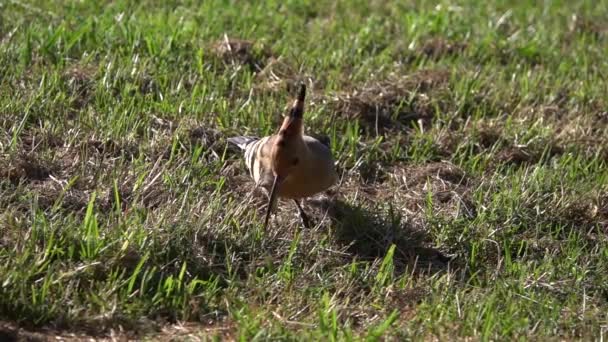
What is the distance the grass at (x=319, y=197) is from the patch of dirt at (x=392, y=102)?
0.05ft

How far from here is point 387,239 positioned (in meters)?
4.61

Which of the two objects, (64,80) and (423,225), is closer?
(423,225)

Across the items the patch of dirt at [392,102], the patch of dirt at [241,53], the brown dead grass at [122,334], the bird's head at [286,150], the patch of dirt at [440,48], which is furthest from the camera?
the patch of dirt at [440,48]

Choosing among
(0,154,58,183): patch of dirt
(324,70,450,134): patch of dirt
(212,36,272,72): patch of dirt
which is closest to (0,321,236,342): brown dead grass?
(0,154,58,183): patch of dirt

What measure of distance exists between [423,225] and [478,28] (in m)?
2.54

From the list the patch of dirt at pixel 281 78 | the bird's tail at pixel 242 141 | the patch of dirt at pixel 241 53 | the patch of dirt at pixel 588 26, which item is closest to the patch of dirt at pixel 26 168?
the bird's tail at pixel 242 141

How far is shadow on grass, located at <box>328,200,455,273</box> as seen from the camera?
4.51m

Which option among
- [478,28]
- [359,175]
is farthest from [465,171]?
[478,28]

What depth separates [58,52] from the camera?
227 inches

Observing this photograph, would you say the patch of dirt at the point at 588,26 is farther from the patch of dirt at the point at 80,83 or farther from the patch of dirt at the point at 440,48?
the patch of dirt at the point at 80,83

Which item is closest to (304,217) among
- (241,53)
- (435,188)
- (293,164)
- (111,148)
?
(293,164)

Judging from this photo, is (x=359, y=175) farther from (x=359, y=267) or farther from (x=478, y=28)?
(x=478, y=28)

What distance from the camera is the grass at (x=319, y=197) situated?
3.88 metres

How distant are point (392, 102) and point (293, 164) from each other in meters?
1.44
